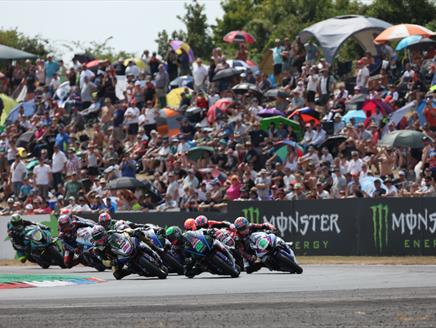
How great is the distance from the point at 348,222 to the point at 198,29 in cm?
4712

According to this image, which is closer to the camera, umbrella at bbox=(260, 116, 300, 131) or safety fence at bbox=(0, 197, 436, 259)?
safety fence at bbox=(0, 197, 436, 259)

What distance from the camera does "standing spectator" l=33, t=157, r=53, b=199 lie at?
37.5 metres

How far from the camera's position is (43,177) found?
37.5m

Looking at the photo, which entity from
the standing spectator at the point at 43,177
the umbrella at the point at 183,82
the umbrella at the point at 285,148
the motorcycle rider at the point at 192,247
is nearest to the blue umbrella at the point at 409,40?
the umbrella at the point at 285,148

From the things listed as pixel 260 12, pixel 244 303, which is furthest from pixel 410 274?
pixel 260 12

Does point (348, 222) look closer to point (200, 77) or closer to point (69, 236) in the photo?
point (69, 236)

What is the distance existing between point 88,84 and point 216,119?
8041mm

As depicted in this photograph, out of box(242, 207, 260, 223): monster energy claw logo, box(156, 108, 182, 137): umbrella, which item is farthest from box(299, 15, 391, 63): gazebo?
box(242, 207, 260, 223): monster energy claw logo

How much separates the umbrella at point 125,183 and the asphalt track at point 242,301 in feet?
30.6

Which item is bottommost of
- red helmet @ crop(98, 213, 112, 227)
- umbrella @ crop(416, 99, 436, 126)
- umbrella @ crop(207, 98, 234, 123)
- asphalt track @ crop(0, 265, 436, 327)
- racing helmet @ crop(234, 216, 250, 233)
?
asphalt track @ crop(0, 265, 436, 327)

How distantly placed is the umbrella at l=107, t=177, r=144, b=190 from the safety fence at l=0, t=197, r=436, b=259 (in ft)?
4.72

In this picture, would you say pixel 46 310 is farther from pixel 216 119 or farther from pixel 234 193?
pixel 216 119

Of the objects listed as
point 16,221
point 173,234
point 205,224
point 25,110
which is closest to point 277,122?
point 16,221

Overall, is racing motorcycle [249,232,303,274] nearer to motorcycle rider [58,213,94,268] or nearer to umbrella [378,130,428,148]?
motorcycle rider [58,213,94,268]
